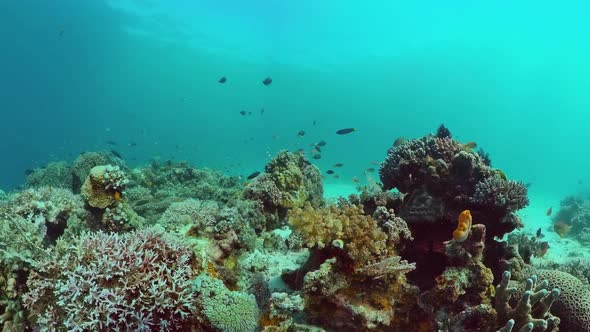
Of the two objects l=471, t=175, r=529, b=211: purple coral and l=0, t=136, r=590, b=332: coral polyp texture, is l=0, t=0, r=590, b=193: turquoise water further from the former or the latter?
l=471, t=175, r=529, b=211: purple coral

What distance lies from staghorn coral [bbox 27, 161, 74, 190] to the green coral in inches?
582

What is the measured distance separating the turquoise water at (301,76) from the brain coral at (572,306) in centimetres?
2243

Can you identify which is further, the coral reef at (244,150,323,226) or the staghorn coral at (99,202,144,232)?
the coral reef at (244,150,323,226)

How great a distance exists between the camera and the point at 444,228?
18.6ft

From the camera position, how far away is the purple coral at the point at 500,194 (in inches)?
212

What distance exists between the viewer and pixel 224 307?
402 centimetres

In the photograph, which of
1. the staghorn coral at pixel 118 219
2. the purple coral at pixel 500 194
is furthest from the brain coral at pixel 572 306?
the staghorn coral at pixel 118 219

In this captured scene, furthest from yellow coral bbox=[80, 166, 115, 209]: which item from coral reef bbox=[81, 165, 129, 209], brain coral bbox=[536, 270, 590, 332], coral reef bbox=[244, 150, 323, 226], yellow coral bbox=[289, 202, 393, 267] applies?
brain coral bbox=[536, 270, 590, 332]

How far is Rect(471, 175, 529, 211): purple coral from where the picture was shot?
17.6ft

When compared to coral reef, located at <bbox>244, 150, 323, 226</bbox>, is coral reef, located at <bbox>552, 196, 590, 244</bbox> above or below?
above

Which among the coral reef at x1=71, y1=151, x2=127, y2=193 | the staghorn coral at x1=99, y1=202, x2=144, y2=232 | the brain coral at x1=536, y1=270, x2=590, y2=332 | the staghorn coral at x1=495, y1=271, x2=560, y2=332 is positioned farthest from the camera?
the coral reef at x1=71, y1=151, x2=127, y2=193

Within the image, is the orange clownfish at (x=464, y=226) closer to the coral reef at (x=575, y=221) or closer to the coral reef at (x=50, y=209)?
the coral reef at (x=50, y=209)

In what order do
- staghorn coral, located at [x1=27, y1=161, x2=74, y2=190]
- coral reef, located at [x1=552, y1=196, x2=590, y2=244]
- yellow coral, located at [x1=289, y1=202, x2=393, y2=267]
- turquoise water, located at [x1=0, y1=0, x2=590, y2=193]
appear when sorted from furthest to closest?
1. turquoise water, located at [x1=0, y1=0, x2=590, y2=193]
2. coral reef, located at [x1=552, y1=196, x2=590, y2=244]
3. staghorn coral, located at [x1=27, y1=161, x2=74, y2=190]
4. yellow coral, located at [x1=289, y1=202, x2=393, y2=267]

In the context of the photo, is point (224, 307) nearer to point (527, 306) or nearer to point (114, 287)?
point (114, 287)
